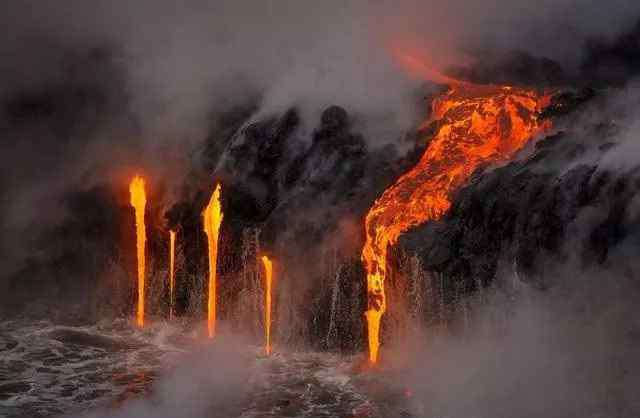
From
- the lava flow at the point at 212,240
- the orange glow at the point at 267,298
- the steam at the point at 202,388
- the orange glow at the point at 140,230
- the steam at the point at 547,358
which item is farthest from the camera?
the orange glow at the point at 140,230

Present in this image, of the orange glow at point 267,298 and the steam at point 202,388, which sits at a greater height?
the orange glow at point 267,298

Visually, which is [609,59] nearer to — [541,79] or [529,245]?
[541,79]

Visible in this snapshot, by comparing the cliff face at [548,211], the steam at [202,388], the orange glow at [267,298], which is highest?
the cliff face at [548,211]

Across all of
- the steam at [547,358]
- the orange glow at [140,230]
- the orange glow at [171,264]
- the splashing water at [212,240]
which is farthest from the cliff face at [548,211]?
the orange glow at [140,230]

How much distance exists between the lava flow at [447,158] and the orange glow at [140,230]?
27.3 feet

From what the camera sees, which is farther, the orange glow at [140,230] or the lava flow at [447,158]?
the orange glow at [140,230]

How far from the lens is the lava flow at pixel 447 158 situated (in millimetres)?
19516

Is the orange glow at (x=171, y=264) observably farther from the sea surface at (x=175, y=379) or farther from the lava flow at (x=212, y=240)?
the lava flow at (x=212, y=240)

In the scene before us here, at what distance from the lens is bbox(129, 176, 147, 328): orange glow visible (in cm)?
2406

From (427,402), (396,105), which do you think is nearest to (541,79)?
(396,105)

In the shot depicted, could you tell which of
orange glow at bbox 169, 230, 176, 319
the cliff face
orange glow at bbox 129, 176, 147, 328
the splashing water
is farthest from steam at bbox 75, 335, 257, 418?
the cliff face

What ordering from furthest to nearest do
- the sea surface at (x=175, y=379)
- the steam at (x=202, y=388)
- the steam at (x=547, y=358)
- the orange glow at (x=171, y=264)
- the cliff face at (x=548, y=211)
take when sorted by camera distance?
the orange glow at (x=171, y=264) < the sea surface at (x=175, y=379) < the steam at (x=202, y=388) < the cliff face at (x=548, y=211) < the steam at (x=547, y=358)

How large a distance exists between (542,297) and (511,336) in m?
1.34

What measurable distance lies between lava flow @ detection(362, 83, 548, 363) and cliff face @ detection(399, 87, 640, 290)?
67cm
